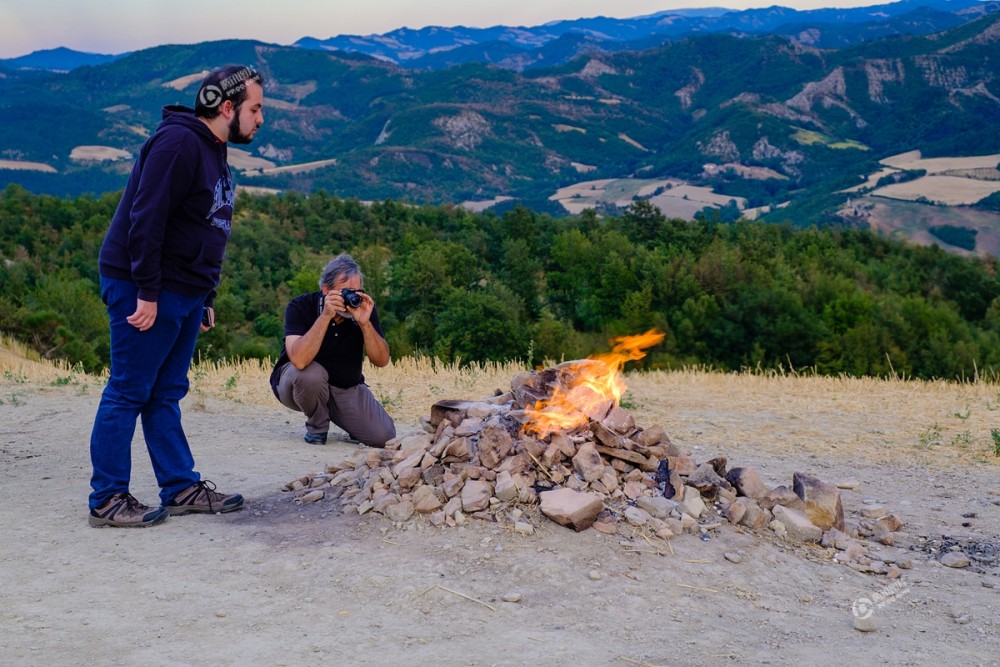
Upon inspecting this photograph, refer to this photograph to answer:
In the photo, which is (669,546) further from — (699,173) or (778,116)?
(778,116)

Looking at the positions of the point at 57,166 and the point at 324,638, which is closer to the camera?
the point at 324,638

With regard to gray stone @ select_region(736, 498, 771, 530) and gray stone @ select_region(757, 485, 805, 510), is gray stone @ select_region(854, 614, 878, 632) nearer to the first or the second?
gray stone @ select_region(736, 498, 771, 530)

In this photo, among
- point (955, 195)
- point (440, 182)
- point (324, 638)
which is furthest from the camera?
point (440, 182)

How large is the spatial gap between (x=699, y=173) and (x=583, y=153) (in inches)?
1641

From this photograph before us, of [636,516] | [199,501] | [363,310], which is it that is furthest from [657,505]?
[199,501]

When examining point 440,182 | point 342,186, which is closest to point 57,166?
point 342,186

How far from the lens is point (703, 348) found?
35.3m

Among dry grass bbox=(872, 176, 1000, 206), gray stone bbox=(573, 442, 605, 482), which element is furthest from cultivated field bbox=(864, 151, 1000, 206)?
gray stone bbox=(573, 442, 605, 482)

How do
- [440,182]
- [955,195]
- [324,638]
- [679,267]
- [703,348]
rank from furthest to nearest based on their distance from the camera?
[440,182] < [955,195] < [679,267] < [703,348] < [324,638]

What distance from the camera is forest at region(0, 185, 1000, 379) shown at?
3212cm

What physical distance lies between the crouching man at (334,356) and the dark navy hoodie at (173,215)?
1.45 m

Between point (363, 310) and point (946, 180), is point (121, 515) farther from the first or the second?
point (946, 180)

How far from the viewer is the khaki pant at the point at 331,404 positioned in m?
7.17

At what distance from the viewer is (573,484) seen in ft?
17.5
